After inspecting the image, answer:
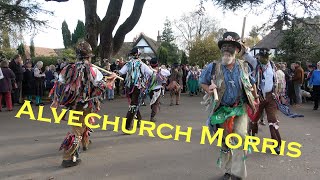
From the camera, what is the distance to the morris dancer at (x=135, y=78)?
8.21 meters

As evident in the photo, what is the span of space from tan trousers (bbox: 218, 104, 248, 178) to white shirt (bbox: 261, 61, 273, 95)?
2.04m

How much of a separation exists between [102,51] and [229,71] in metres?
13.4

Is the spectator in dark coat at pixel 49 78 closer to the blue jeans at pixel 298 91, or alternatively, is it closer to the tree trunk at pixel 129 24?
the tree trunk at pixel 129 24

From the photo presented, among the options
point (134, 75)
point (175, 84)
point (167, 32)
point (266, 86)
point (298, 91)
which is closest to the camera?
point (266, 86)

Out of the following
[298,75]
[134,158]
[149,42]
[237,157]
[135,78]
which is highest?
[149,42]

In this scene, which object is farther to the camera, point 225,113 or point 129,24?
point 129,24

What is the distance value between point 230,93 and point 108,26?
1350 cm

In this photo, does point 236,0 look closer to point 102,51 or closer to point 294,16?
point 294,16

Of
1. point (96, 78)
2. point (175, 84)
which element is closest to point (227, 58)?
point (96, 78)

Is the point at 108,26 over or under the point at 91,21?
under

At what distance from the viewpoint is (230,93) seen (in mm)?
4918

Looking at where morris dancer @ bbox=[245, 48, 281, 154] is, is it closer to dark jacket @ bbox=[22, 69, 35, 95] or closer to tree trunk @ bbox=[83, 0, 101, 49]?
dark jacket @ bbox=[22, 69, 35, 95]

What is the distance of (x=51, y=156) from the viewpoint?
634 centimetres

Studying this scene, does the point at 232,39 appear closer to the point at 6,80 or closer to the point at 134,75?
the point at 134,75
